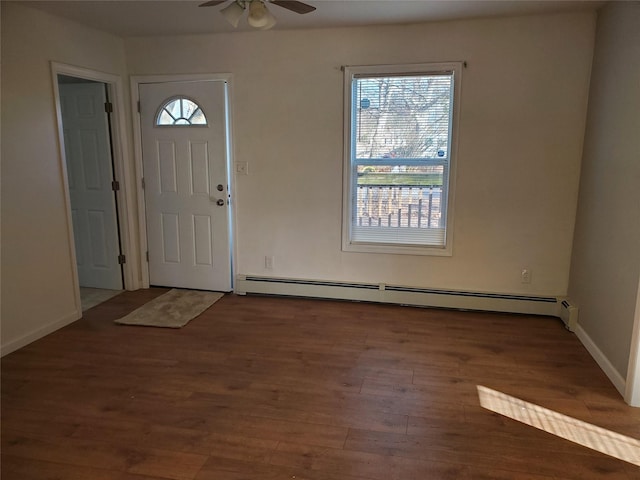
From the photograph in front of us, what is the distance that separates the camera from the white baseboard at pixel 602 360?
262 centimetres

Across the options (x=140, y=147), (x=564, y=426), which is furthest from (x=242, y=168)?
(x=564, y=426)

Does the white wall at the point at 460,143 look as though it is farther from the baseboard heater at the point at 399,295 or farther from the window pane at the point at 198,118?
the window pane at the point at 198,118

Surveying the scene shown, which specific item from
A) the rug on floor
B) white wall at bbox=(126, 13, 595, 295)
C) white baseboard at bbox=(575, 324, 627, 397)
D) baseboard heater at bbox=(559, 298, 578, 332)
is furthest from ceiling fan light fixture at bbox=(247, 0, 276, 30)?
baseboard heater at bbox=(559, 298, 578, 332)

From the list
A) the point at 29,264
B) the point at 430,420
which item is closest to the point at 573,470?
the point at 430,420

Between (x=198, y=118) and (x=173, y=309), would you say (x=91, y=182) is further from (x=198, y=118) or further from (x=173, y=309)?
(x=173, y=309)

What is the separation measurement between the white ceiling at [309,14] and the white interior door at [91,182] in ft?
2.59

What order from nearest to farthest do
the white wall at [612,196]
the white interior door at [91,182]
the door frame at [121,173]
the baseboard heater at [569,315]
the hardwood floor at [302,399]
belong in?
the hardwood floor at [302,399] < the white wall at [612,196] < the baseboard heater at [569,315] < the door frame at [121,173] < the white interior door at [91,182]

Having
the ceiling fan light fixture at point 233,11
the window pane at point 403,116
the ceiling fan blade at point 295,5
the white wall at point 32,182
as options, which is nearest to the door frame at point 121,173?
the white wall at point 32,182

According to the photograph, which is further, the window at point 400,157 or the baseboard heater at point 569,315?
the window at point 400,157

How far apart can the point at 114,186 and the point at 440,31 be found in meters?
3.33

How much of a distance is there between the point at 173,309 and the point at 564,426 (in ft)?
10.3

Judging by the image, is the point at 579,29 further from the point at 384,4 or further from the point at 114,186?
the point at 114,186

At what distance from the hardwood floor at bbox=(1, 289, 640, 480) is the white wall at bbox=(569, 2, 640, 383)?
34 cm

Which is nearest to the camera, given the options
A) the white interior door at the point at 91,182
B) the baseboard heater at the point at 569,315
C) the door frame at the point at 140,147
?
the baseboard heater at the point at 569,315
